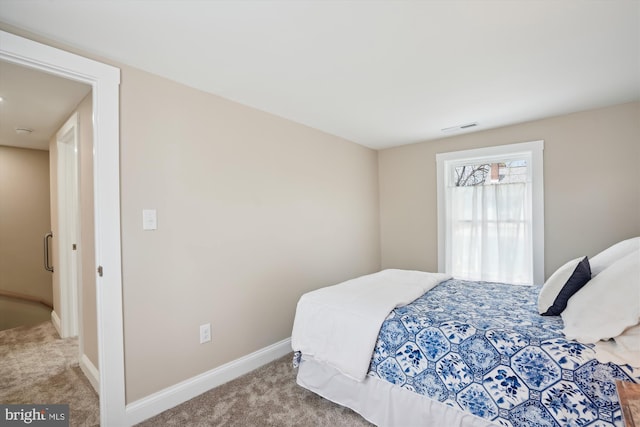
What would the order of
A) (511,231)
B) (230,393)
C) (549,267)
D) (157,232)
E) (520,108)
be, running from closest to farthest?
(157,232) → (230,393) → (520,108) → (549,267) → (511,231)

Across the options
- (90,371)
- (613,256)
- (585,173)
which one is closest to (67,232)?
(90,371)

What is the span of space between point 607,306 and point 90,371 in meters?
3.40

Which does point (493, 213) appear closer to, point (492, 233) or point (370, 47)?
point (492, 233)

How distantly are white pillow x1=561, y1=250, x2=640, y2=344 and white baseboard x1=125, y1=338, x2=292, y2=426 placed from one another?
87.6 inches

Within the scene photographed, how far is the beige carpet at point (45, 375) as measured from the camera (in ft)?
6.72

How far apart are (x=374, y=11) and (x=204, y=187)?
167cm

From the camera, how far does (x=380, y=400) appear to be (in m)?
1.77

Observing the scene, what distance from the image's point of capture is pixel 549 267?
119 inches

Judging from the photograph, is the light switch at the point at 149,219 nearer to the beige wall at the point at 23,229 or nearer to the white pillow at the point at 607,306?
the white pillow at the point at 607,306

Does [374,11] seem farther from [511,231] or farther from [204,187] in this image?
[511,231]

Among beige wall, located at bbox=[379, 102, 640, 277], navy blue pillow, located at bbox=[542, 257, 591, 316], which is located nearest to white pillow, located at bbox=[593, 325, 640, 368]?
navy blue pillow, located at bbox=[542, 257, 591, 316]

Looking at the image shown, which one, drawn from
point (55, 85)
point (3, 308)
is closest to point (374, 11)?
point (55, 85)

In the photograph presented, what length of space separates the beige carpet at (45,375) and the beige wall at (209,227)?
0.50 meters

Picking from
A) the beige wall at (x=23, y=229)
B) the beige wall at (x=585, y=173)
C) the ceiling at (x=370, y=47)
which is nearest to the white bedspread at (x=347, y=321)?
the ceiling at (x=370, y=47)
